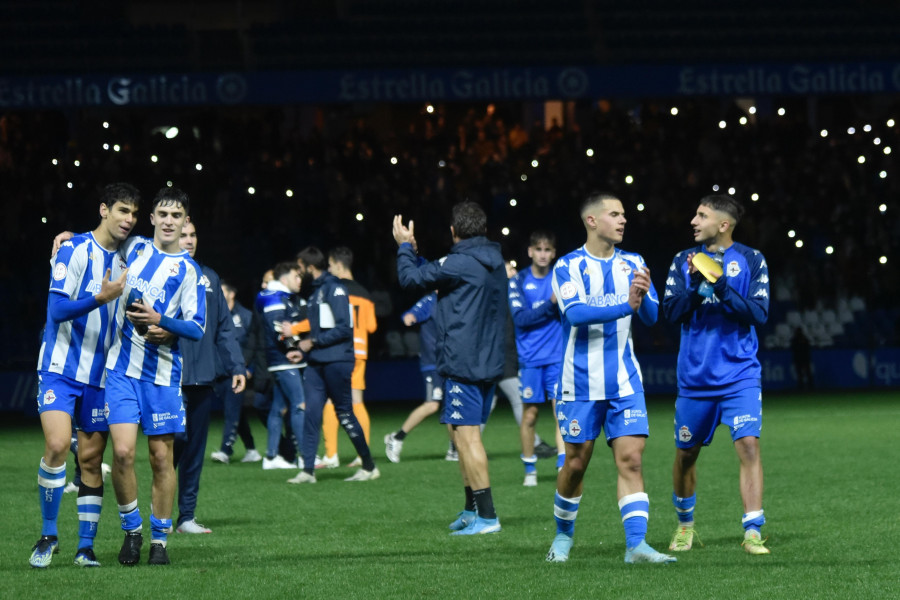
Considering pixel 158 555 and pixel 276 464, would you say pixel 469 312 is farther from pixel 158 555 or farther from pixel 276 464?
pixel 276 464

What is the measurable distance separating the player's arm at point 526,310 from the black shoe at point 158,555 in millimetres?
4264

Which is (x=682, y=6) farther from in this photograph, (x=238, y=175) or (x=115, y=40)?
(x=115, y=40)

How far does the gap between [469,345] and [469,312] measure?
216 mm

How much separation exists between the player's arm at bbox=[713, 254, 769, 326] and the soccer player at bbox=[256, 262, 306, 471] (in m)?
6.12

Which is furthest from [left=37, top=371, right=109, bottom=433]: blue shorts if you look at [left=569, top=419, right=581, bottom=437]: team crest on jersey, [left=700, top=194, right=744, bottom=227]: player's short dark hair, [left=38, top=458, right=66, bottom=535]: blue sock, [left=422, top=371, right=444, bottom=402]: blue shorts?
[left=422, top=371, right=444, bottom=402]: blue shorts

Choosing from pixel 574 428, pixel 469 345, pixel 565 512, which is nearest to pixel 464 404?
pixel 469 345

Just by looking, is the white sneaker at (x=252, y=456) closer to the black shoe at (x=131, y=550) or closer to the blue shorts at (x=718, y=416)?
the black shoe at (x=131, y=550)

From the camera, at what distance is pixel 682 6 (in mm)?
28641

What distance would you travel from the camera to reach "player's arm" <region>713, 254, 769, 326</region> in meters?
7.36

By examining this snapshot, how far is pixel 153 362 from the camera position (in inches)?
289

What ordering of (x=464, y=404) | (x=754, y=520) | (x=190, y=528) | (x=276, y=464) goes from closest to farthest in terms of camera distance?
(x=754, y=520) < (x=464, y=404) < (x=190, y=528) < (x=276, y=464)

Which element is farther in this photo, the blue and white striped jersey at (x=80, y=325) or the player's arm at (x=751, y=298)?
the player's arm at (x=751, y=298)

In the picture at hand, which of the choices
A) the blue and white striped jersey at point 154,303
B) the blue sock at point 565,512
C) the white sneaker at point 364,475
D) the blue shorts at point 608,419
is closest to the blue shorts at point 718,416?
the blue shorts at point 608,419

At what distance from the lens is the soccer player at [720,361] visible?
24.6 ft
